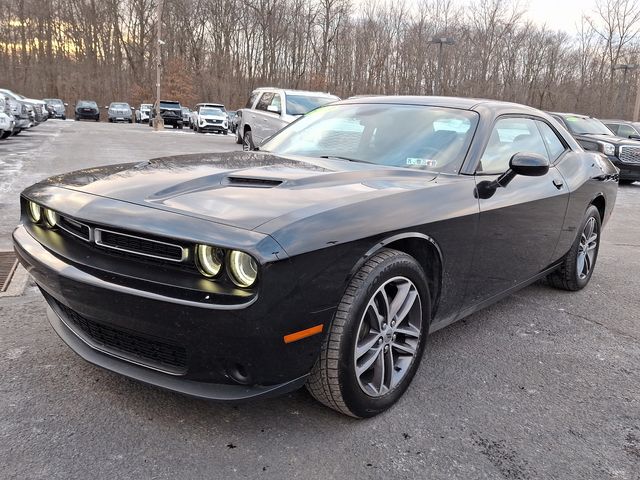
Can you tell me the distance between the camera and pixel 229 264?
1.95 metres

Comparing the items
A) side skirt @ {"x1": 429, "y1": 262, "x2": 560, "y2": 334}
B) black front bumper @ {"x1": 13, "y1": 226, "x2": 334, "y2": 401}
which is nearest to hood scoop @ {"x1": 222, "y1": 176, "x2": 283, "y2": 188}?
black front bumper @ {"x1": 13, "y1": 226, "x2": 334, "y2": 401}

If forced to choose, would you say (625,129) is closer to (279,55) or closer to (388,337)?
(388,337)

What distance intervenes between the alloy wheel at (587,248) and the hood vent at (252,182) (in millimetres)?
3022

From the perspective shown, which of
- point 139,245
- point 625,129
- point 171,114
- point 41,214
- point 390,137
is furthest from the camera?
point 171,114

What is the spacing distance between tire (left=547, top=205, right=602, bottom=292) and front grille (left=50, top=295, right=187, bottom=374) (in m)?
3.37

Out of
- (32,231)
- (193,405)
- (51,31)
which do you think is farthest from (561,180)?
(51,31)

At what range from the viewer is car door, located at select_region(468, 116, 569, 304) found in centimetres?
306

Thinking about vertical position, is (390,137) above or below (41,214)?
above

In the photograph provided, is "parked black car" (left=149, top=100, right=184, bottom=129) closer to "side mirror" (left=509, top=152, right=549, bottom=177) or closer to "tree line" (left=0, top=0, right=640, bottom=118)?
"tree line" (left=0, top=0, right=640, bottom=118)

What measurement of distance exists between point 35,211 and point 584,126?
13.9 metres

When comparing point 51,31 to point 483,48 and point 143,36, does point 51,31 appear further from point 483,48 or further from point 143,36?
point 483,48

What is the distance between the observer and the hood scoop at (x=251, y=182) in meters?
2.48

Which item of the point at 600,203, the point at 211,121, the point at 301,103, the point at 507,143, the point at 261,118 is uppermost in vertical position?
the point at 301,103

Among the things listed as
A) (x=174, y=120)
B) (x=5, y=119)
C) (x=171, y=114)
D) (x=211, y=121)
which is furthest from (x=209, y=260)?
(x=174, y=120)
